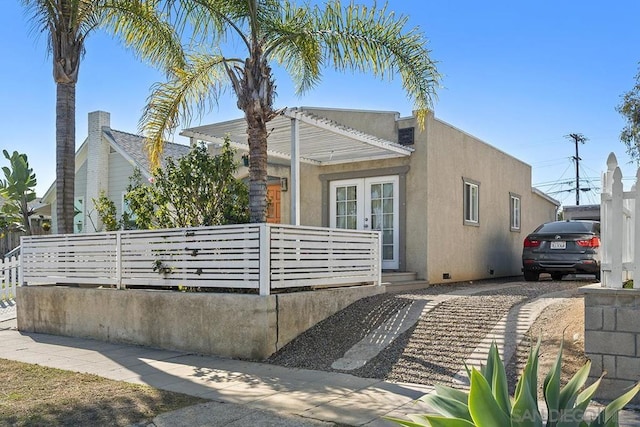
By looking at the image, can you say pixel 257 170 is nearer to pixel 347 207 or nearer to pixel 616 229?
pixel 347 207

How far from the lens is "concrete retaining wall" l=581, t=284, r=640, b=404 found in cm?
536

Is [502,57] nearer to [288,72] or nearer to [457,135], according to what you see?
[457,135]

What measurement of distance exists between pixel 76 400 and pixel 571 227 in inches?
445

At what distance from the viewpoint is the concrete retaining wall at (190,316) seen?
7.72m

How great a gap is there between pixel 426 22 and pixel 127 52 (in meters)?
5.93

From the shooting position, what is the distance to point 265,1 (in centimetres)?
924

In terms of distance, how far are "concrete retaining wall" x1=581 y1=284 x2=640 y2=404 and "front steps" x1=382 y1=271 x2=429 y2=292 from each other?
216 inches

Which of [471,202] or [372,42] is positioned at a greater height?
[372,42]

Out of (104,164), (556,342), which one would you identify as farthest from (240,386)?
(104,164)

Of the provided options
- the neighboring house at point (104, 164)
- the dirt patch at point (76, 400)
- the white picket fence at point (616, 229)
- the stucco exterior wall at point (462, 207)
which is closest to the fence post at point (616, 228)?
the white picket fence at point (616, 229)

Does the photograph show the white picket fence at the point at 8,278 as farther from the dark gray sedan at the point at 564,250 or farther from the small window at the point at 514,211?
the small window at the point at 514,211

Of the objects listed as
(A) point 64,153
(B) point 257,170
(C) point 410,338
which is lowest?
(C) point 410,338

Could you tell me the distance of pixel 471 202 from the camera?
14836 mm

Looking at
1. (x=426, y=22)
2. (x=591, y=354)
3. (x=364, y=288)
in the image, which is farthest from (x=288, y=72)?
(x=591, y=354)
